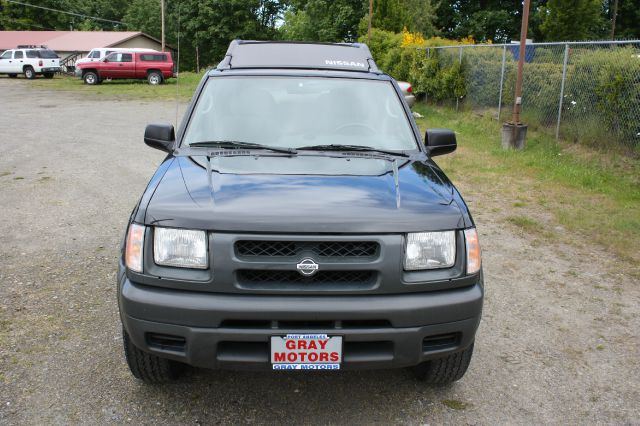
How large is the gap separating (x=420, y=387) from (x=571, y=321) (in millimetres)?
1589

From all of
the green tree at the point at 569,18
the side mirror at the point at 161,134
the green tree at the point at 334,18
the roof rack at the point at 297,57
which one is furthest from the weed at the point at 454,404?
the green tree at the point at 334,18

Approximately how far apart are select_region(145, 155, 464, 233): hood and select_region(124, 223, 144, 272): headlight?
9 centimetres

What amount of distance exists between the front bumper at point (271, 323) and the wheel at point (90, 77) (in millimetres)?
35010

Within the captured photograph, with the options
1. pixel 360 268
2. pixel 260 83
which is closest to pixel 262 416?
pixel 360 268

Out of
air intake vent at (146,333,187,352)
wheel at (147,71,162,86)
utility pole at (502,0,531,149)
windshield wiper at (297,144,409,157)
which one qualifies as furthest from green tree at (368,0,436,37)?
air intake vent at (146,333,187,352)

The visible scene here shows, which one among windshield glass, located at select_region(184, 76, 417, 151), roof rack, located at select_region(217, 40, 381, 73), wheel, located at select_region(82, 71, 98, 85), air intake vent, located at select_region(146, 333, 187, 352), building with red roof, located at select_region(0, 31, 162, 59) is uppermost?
building with red roof, located at select_region(0, 31, 162, 59)

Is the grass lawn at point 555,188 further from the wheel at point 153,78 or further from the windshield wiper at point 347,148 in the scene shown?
the wheel at point 153,78

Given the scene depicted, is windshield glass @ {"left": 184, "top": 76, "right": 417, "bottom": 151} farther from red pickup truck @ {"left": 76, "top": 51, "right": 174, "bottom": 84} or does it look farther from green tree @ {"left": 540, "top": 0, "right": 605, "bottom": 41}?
green tree @ {"left": 540, "top": 0, "right": 605, "bottom": 41}

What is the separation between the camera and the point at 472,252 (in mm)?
2988

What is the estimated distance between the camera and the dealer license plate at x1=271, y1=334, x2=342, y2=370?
2734 mm

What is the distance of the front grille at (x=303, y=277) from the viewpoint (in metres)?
2.80

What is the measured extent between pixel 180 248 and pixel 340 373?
52.8 inches

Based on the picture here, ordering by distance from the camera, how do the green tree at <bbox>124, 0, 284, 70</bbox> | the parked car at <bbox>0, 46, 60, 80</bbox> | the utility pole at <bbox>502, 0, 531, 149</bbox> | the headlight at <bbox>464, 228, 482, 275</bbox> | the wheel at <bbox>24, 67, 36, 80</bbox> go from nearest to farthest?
the headlight at <bbox>464, 228, 482, 275</bbox> < the utility pole at <bbox>502, 0, 531, 149</bbox> < the parked car at <bbox>0, 46, 60, 80</bbox> < the wheel at <bbox>24, 67, 36, 80</bbox> < the green tree at <bbox>124, 0, 284, 70</bbox>

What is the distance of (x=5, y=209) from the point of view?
7121 millimetres
